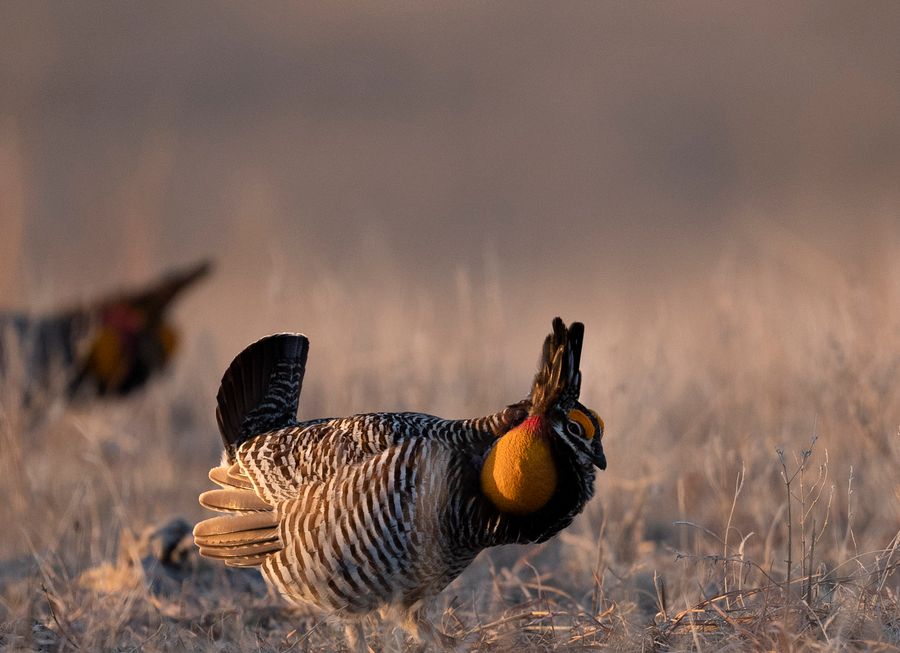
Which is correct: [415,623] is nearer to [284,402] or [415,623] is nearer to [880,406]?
[284,402]

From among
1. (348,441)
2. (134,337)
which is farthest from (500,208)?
(348,441)

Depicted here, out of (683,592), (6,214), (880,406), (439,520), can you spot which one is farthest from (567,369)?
(6,214)

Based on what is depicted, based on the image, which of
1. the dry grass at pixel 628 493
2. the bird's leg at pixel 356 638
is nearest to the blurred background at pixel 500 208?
the dry grass at pixel 628 493

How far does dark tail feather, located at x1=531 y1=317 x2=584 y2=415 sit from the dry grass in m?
0.58

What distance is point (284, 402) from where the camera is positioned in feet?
16.6

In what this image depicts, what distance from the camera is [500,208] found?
23719 mm

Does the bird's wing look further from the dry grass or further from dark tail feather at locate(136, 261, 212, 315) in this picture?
dark tail feather at locate(136, 261, 212, 315)

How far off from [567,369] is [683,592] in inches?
40.6

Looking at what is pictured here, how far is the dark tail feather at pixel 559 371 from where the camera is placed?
421 centimetres

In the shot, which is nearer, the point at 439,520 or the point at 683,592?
the point at 439,520

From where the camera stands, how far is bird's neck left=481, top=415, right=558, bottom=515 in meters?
4.16

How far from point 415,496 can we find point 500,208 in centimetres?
1979

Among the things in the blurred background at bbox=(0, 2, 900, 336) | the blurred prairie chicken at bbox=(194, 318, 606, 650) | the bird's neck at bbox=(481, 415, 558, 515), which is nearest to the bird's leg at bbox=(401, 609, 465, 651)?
the blurred prairie chicken at bbox=(194, 318, 606, 650)

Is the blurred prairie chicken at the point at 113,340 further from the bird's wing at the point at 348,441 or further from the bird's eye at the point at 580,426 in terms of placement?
the bird's eye at the point at 580,426
